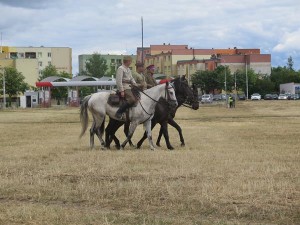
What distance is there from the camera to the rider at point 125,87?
52.4 ft

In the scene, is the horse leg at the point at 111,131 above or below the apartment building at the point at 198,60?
below

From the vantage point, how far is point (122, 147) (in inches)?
643

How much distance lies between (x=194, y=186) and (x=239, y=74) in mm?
128886

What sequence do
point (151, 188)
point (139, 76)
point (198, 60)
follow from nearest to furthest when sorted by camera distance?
1. point (151, 188)
2. point (139, 76)
3. point (198, 60)

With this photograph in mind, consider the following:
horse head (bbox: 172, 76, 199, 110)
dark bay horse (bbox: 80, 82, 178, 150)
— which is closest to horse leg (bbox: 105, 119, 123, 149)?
dark bay horse (bbox: 80, 82, 178, 150)

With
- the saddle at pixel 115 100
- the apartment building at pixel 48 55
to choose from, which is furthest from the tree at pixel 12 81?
the saddle at pixel 115 100

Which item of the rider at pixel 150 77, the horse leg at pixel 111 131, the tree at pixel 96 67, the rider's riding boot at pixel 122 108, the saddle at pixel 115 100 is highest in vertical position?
the tree at pixel 96 67

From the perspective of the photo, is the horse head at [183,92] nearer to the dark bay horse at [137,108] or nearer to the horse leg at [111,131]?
the dark bay horse at [137,108]

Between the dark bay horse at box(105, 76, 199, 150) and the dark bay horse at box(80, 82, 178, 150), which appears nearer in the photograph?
the dark bay horse at box(80, 82, 178, 150)

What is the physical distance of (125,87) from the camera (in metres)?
16.2

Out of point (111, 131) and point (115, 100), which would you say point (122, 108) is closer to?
point (115, 100)

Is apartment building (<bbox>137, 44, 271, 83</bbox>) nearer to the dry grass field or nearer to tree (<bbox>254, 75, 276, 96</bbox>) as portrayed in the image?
tree (<bbox>254, 75, 276, 96</bbox>)

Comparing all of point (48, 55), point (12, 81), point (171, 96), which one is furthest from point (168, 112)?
point (48, 55)

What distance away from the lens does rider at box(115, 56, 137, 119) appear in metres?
16.0
